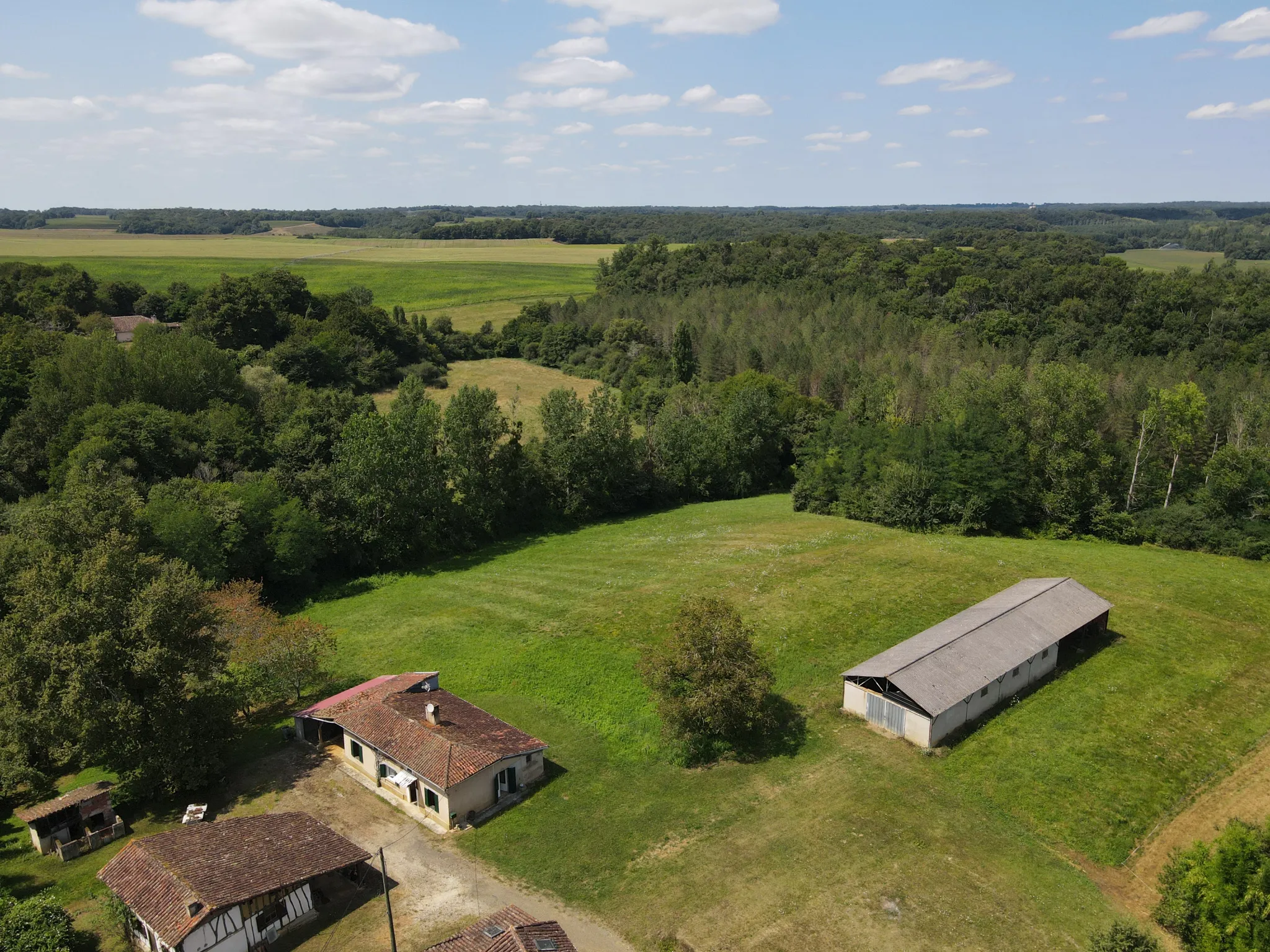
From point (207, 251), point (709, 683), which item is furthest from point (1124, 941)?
point (207, 251)

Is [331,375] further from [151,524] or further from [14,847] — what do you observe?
[14,847]

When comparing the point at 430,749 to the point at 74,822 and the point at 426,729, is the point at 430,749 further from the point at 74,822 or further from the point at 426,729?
the point at 74,822

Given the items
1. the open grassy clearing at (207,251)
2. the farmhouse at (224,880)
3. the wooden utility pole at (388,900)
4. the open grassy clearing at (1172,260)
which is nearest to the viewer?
the wooden utility pole at (388,900)

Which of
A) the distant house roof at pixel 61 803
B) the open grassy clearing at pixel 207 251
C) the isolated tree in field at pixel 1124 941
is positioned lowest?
the distant house roof at pixel 61 803

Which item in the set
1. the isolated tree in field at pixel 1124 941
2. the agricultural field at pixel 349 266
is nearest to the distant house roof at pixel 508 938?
the isolated tree in field at pixel 1124 941

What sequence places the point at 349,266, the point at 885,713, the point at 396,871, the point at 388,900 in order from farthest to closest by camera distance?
1. the point at 349,266
2. the point at 885,713
3. the point at 396,871
4. the point at 388,900

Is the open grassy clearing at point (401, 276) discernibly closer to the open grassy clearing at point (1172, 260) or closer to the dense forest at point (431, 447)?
the dense forest at point (431, 447)

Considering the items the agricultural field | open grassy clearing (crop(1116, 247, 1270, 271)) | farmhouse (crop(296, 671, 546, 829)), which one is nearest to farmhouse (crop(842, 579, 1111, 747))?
farmhouse (crop(296, 671, 546, 829))

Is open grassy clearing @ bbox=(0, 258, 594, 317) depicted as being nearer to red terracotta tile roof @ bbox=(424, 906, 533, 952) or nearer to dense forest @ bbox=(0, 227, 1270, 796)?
dense forest @ bbox=(0, 227, 1270, 796)
